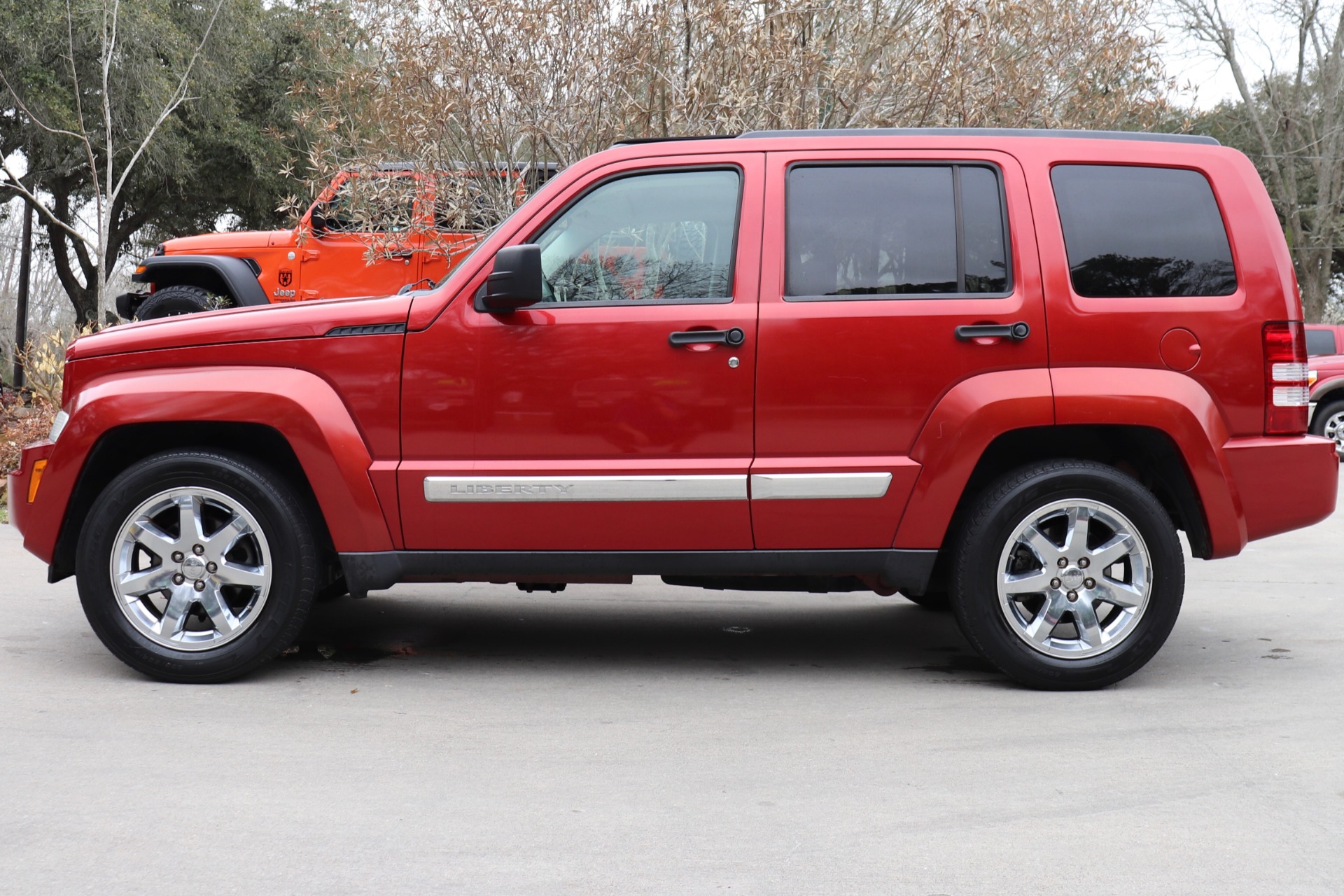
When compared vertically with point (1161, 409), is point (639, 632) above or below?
below

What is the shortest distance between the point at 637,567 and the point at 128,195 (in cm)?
2587

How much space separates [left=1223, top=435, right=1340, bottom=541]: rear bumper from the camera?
4.91 m

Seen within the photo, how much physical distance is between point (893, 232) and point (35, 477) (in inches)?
135

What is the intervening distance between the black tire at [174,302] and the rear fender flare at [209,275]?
22 cm

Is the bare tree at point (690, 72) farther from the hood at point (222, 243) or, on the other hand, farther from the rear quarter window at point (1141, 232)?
the rear quarter window at point (1141, 232)

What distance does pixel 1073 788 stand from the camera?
386 cm

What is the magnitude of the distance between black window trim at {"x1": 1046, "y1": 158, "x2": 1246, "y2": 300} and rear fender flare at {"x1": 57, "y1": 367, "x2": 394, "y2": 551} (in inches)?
106

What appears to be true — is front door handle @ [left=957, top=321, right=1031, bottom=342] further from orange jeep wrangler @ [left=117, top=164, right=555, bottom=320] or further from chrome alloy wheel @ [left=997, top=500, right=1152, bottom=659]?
orange jeep wrangler @ [left=117, top=164, right=555, bottom=320]

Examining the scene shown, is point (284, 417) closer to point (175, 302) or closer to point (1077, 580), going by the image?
point (1077, 580)

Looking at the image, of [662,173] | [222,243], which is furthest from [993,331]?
[222,243]

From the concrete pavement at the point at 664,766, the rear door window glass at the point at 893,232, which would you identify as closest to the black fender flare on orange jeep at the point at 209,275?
the concrete pavement at the point at 664,766

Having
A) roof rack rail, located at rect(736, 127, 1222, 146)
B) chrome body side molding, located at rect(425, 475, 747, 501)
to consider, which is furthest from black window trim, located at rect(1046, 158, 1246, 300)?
chrome body side molding, located at rect(425, 475, 747, 501)

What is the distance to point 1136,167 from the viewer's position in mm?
5020

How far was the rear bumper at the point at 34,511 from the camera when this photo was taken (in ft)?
16.4
